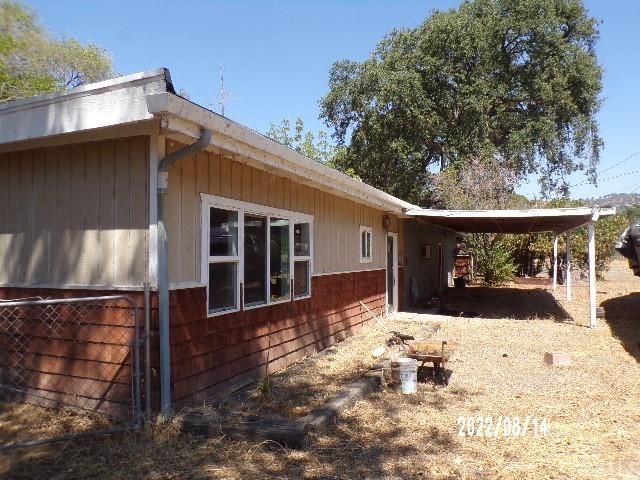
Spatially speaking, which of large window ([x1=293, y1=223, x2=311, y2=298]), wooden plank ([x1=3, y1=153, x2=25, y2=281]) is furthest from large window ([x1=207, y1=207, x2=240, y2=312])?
wooden plank ([x1=3, y1=153, x2=25, y2=281])

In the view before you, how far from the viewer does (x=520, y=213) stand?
34.3 ft

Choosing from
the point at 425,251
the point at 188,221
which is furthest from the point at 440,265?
the point at 188,221

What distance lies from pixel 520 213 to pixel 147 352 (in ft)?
28.0

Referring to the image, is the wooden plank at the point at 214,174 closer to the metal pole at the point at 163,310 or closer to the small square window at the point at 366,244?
the metal pole at the point at 163,310

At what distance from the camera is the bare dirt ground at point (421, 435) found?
3.62 meters

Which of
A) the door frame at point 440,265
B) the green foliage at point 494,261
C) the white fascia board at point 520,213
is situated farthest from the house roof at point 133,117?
the green foliage at point 494,261

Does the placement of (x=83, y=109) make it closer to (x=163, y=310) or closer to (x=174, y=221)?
(x=174, y=221)

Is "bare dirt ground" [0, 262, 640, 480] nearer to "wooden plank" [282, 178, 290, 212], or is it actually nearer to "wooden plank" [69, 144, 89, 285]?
"wooden plank" [69, 144, 89, 285]

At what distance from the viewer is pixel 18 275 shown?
508 centimetres

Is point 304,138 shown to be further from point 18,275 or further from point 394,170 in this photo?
point 18,275

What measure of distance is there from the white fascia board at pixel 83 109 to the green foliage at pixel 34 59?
10.2 m

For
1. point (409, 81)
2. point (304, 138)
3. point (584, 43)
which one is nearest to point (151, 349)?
point (409, 81)

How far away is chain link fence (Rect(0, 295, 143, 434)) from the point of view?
436 centimetres

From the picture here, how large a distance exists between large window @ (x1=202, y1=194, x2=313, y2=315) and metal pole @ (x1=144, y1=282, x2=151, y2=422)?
0.70 m
